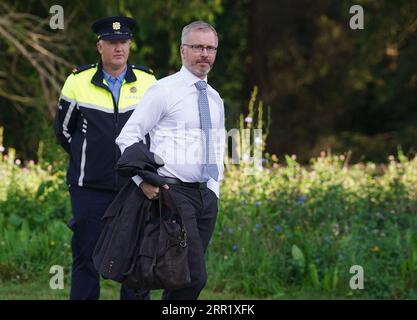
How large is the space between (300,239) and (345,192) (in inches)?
43.5

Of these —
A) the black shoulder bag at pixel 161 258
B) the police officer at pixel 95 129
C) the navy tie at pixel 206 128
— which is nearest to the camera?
the black shoulder bag at pixel 161 258

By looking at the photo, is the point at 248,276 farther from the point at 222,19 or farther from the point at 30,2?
the point at 222,19

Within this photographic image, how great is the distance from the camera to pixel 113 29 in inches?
269

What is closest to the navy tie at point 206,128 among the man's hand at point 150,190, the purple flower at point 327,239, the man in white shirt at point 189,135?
the man in white shirt at point 189,135

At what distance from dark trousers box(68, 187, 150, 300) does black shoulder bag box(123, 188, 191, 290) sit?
1.06 m

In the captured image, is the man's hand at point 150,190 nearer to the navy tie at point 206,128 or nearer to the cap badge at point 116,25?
the navy tie at point 206,128

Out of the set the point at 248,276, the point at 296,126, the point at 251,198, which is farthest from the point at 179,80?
the point at 296,126

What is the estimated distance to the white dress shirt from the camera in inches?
233

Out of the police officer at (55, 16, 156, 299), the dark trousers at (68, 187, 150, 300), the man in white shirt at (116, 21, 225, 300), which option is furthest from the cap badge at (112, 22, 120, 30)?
the dark trousers at (68, 187, 150, 300)

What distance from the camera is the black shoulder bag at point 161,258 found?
569 cm

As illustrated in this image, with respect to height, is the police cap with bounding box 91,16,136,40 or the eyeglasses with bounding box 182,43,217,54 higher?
the police cap with bounding box 91,16,136,40

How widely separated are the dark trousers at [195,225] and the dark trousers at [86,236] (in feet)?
2.76

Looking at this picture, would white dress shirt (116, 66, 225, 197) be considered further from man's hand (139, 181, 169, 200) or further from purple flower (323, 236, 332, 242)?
purple flower (323, 236, 332, 242)

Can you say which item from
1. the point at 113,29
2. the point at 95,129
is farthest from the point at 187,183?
the point at 113,29
